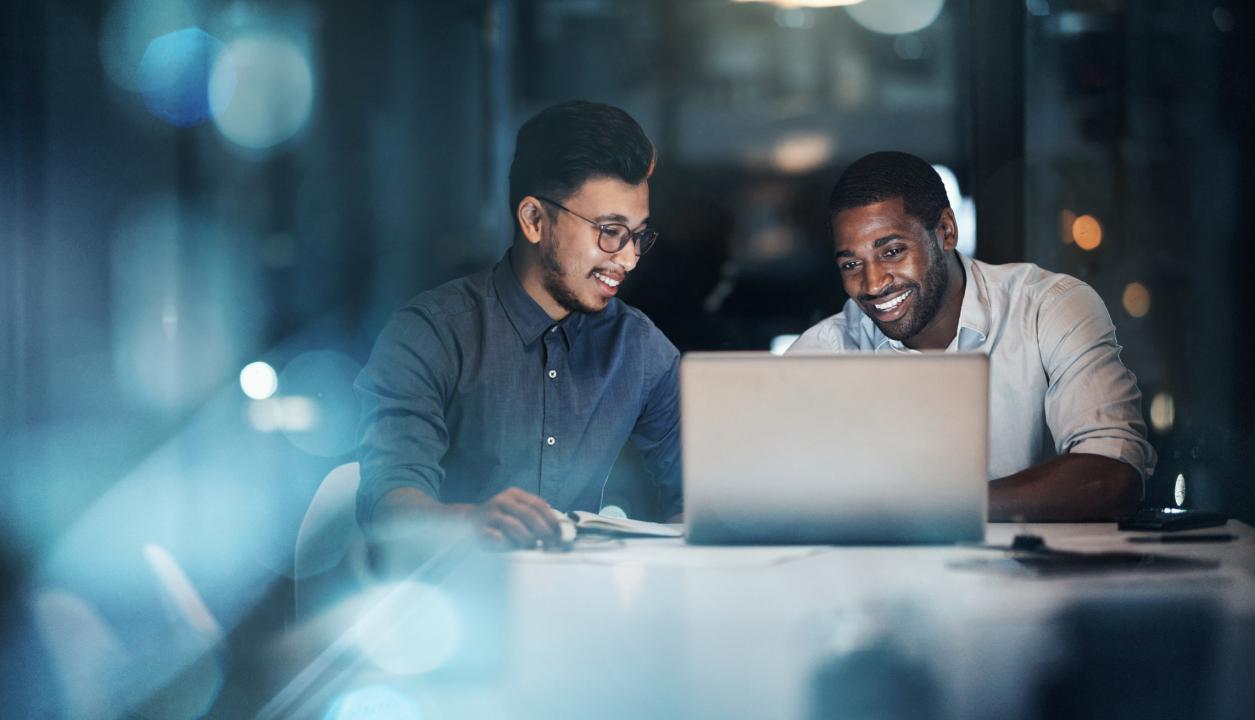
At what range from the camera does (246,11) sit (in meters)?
4.42

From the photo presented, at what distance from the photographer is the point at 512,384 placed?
2.33m

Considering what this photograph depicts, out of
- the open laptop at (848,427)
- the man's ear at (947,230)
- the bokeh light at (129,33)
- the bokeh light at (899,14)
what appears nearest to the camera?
the open laptop at (848,427)

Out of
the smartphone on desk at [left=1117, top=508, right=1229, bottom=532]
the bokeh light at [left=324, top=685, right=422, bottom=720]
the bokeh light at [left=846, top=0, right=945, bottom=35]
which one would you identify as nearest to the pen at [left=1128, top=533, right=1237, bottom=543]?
the smartphone on desk at [left=1117, top=508, right=1229, bottom=532]

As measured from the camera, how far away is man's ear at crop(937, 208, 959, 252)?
2555 millimetres

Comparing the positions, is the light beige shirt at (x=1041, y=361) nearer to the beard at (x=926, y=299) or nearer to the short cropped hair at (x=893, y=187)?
the beard at (x=926, y=299)

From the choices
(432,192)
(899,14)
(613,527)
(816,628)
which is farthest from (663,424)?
(899,14)

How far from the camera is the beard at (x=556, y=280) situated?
7.83 ft

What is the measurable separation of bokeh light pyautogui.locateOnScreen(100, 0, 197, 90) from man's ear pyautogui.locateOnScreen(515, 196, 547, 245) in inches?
73.0

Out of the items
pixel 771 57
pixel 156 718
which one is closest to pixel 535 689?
pixel 156 718

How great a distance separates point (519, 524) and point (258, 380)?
10.3 feet

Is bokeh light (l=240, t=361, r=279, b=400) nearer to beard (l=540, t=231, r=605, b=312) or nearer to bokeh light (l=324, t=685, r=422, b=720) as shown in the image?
beard (l=540, t=231, r=605, b=312)

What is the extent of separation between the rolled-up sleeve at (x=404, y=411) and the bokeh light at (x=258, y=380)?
85.6 inches

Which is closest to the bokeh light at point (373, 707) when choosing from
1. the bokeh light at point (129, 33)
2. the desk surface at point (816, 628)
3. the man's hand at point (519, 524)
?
the desk surface at point (816, 628)

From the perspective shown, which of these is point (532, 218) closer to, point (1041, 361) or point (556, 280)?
point (556, 280)
